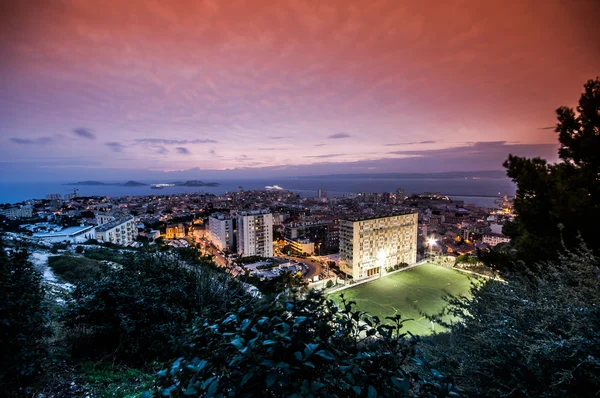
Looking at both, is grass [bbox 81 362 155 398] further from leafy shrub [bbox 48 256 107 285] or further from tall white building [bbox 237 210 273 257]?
tall white building [bbox 237 210 273 257]

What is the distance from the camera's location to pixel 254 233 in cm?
2847

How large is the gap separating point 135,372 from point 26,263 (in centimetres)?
144

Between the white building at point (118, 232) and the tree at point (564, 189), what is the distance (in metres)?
24.2

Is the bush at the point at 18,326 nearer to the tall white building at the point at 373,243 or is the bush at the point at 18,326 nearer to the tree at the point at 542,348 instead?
the tree at the point at 542,348

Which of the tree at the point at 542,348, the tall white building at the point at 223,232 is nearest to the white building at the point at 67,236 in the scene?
the tall white building at the point at 223,232

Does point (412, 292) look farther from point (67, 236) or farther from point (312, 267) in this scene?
point (67, 236)

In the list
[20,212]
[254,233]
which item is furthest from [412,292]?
[20,212]

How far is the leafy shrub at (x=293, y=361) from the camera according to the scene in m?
0.86

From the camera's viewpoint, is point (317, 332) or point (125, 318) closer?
point (317, 332)

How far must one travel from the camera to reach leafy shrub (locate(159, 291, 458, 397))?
2.81 ft

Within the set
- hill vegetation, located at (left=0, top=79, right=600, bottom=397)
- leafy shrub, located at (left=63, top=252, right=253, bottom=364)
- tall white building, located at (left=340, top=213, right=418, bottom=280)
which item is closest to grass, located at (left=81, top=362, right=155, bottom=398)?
hill vegetation, located at (left=0, top=79, right=600, bottom=397)

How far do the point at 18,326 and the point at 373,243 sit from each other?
829 inches

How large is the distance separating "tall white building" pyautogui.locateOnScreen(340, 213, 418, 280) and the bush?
19.1 metres

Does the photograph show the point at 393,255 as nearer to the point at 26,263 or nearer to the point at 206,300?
the point at 206,300
